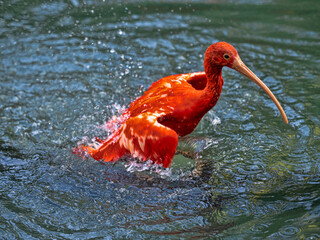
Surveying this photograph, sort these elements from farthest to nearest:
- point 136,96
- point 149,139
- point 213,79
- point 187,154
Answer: point 136,96, point 187,154, point 213,79, point 149,139

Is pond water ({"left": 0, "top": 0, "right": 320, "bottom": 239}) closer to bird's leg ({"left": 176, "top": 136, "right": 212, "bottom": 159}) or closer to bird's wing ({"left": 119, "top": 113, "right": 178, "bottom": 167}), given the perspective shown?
bird's leg ({"left": 176, "top": 136, "right": 212, "bottom": 159})

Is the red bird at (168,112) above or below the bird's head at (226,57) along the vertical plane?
below

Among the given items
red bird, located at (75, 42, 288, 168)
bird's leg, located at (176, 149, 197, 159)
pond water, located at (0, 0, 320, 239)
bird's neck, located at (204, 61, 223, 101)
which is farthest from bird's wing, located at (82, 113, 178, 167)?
bird's leg, located at (176, 149, 197, 159)

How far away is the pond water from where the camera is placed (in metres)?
3.32

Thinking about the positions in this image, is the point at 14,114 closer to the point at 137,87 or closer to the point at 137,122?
the point at 137,87

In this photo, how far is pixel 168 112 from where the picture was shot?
3652 millimetres

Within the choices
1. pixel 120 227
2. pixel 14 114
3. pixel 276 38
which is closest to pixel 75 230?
pixel 120 227

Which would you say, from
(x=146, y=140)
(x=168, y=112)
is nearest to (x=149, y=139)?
(x=146, y=140)

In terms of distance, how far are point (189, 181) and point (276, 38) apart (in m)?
2.90

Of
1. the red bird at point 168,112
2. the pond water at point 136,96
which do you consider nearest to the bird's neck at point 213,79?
the red bird at point 168,112

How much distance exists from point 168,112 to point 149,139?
1.04 ft

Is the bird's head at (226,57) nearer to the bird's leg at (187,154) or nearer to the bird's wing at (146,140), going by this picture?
the bird's wing at (146,140)

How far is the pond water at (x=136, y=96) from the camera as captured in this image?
10.9ft

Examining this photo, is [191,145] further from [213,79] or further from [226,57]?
[226,57]
